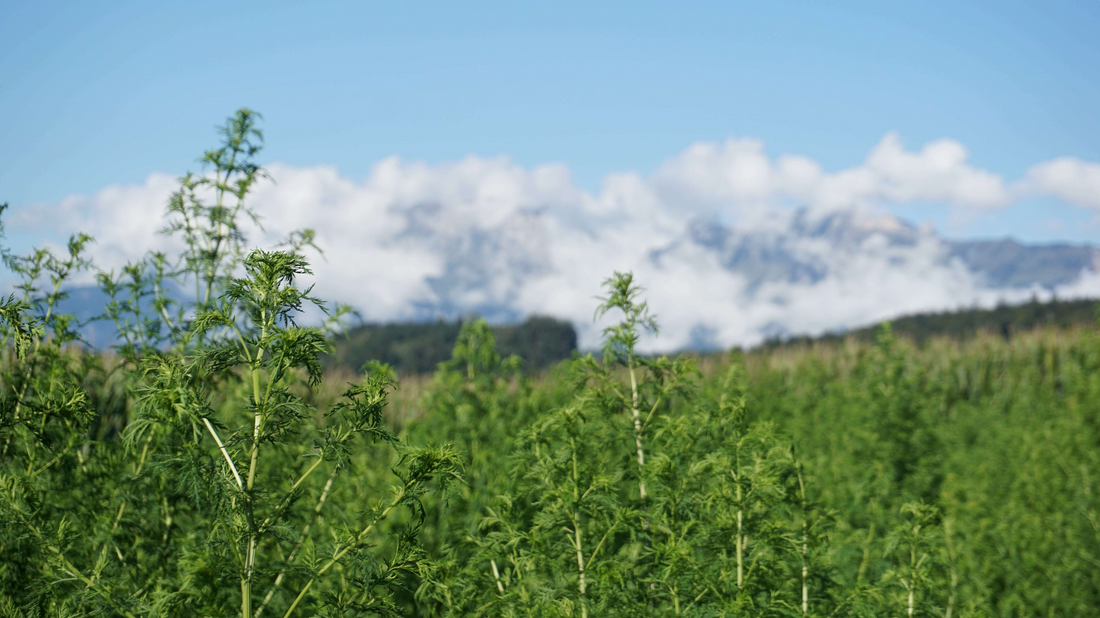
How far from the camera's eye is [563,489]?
3.58 meters

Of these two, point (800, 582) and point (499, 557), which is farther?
point (800, 582)

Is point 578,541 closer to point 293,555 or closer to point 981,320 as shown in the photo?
point 293,555

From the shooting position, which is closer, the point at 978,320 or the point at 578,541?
the point at 578,541

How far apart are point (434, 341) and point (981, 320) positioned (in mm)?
35190

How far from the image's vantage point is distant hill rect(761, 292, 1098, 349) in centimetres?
4053

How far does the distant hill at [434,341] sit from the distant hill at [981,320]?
12.7 metres

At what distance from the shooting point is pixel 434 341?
46719 mm

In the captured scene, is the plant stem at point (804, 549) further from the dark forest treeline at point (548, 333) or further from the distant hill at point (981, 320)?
the distant hill at point (981, 320)

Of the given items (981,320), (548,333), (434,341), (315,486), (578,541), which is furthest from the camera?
(981,320)

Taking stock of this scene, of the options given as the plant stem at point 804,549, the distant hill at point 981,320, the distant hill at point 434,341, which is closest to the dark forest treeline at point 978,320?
the distant hill at point 981,320

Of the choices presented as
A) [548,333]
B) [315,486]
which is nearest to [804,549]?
[315,486]

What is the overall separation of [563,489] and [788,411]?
1625 centimetres

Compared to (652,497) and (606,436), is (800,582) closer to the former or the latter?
(652,497)

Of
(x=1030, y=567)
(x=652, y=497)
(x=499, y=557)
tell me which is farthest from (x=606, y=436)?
(x=1030, y=567)
